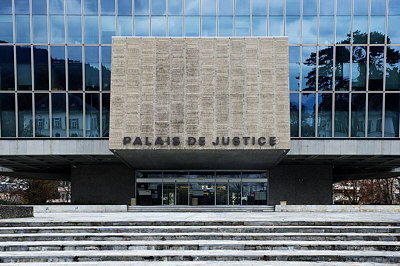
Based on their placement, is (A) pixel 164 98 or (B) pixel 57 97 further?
(B) pixel 57 97

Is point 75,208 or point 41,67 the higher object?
point 41,67

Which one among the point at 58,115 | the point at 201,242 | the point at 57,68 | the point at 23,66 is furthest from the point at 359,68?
the point at 23,66

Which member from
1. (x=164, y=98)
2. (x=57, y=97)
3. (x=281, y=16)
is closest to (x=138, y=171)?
(x=57, y=97)

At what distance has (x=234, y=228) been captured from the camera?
16797mm

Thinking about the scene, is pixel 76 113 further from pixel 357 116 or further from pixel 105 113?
pixel 357 116

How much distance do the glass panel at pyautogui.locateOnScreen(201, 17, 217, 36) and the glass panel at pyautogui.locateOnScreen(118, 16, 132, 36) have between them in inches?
218

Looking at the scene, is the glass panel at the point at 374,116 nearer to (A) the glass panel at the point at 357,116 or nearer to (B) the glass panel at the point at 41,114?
(A) the glass panel at the point at 357,116

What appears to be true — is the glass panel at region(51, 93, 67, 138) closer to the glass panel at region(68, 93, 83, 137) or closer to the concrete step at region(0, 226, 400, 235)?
the glass panel at region(68, 93, 83, 137)

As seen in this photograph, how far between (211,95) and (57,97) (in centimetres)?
1263

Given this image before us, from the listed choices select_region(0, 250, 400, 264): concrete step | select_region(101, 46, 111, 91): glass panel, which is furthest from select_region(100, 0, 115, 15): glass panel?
select_region(0, 250, 400, 264): concrete step

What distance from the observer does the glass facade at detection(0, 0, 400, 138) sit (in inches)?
1292

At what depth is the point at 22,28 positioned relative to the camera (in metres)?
33.0

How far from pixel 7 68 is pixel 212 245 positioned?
25.2m

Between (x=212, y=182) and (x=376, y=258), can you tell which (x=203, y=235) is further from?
(x=212, y=182)
